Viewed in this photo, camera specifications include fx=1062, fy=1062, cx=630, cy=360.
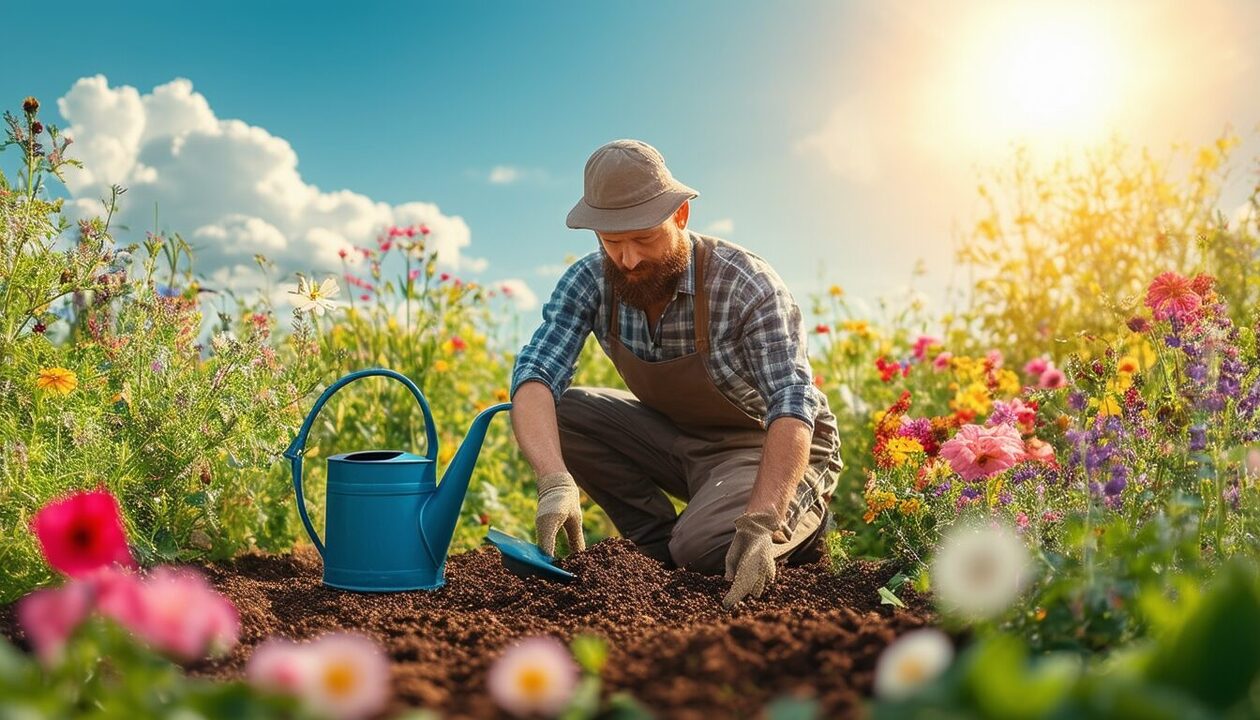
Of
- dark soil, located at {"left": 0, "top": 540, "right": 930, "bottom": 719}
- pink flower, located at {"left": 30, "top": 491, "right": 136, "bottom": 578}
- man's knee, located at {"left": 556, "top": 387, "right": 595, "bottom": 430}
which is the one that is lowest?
dark soil, located at {"left": 0, "top": 540, "right": 930, "bottom": 719}

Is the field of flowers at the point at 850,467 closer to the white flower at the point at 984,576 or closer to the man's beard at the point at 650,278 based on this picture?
the white flower at the point at 984,576

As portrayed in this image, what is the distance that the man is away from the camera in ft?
9.36

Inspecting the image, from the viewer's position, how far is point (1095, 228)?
18.0 feet

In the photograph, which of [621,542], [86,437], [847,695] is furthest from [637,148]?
[847,695]

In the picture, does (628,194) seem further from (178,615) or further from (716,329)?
(178,615)

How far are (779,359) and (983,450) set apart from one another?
0.63 metres

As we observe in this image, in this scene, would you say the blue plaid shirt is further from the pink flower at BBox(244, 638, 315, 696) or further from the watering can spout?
the pink flower at BBox(244, 638, 315, 696)

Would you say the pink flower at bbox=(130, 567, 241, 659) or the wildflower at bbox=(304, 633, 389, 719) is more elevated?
the pink flower at bbox=(130, 567, 241, 659)

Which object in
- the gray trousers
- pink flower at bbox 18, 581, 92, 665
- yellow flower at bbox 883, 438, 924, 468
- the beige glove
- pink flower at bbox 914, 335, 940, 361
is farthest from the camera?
pink flower at bbox 914, 335, 940, 361

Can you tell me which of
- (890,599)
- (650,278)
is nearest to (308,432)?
(650,278)

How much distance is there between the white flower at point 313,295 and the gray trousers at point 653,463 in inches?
38.1

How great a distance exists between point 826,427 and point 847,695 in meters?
2.35

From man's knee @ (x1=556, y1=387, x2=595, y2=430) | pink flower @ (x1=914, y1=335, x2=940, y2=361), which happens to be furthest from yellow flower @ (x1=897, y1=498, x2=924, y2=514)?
pink flower @ (x1=914, y1=335, x2=940, y2=361)

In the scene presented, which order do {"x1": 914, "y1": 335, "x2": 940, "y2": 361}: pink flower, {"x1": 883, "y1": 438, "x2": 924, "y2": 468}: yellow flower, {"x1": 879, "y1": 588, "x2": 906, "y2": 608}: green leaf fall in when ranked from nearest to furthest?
{"x1": 879, "y1": 588, "x2": 906, "y2": 608}: green leaf
{"x1": 883, "y1": 438, "x2": 924, "y2": 468}: yellow flower
{"x1": 914, "y1": 335, "x2": 940, "y2": 361}: pink flower
